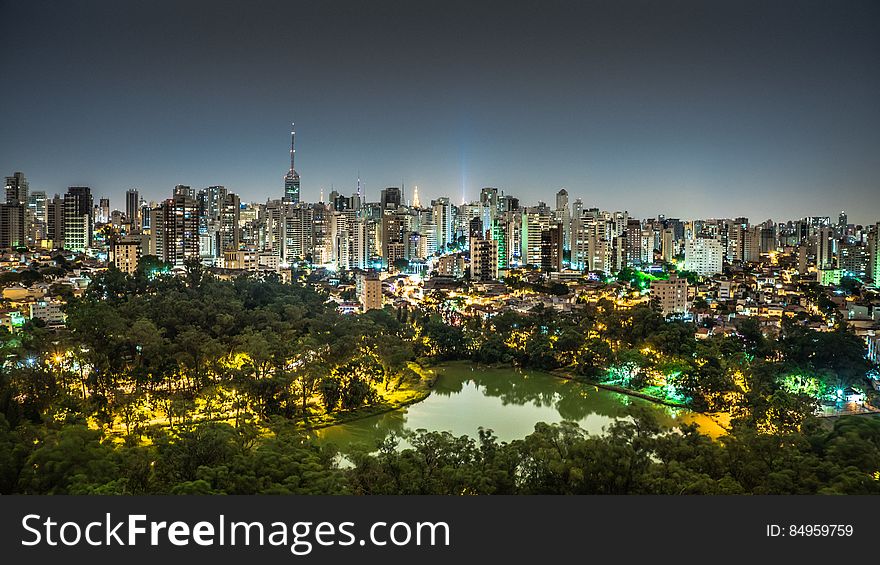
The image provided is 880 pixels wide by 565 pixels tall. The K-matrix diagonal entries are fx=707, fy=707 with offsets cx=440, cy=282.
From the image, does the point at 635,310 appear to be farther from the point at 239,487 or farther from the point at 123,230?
the point at 123,230

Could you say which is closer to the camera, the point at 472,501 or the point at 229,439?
the point at 472,501

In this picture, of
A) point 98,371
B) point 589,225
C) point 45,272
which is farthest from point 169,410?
point 589,225

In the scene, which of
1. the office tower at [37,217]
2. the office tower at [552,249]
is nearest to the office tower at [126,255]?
the office tower at [37,217]

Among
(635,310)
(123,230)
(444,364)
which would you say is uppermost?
(123,230)

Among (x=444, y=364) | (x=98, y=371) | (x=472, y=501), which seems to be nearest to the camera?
(x=472, y=501)

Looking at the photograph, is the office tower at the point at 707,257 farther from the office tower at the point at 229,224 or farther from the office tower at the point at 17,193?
the office tower at the point at 17,193

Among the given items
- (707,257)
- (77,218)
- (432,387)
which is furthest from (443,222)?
(432,387)
